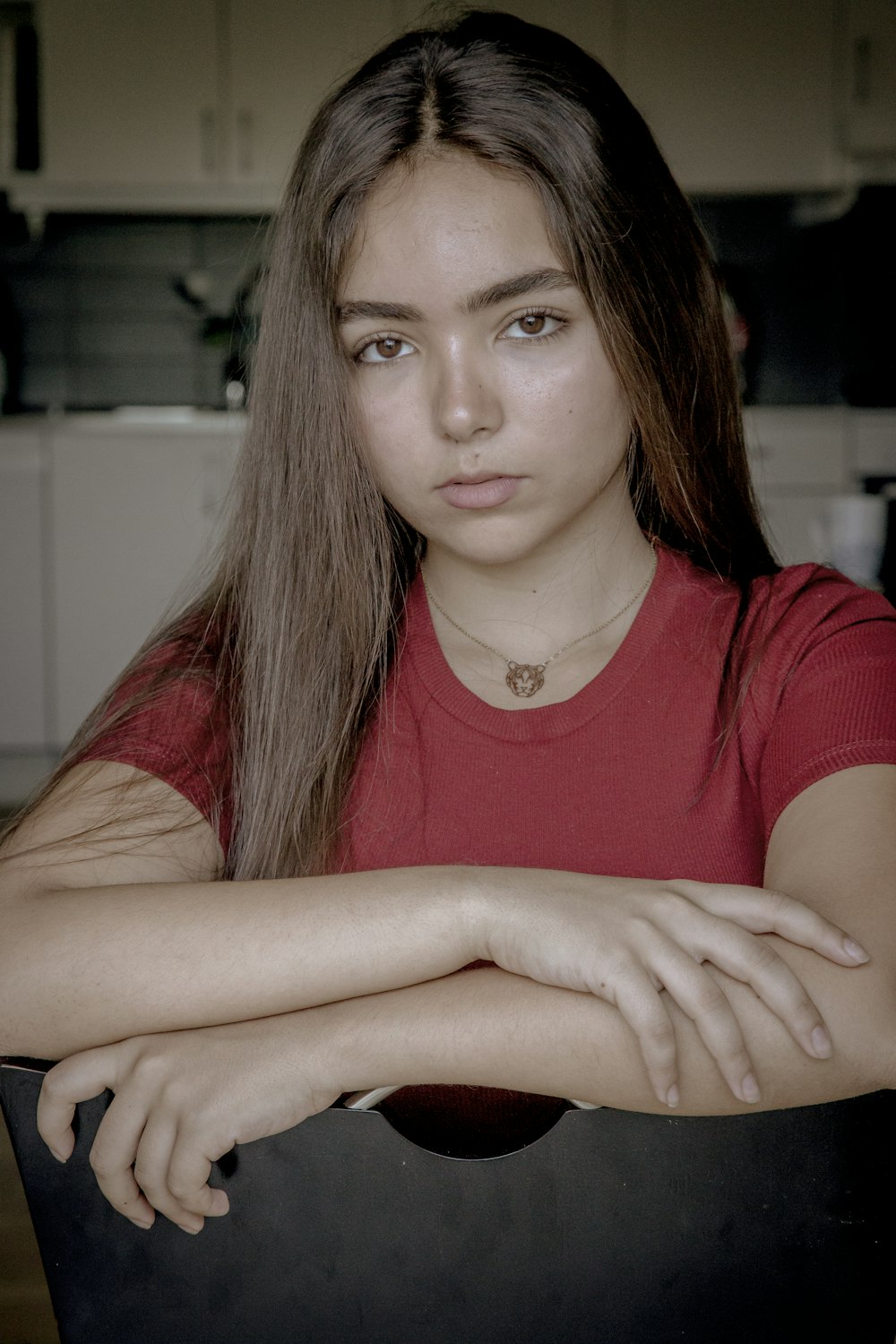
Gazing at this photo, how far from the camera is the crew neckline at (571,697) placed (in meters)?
1.05

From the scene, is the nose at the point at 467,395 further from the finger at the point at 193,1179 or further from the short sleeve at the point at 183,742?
the finger at the point at 193,1179

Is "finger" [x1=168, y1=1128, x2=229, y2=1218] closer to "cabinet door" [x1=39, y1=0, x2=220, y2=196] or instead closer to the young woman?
the young woman

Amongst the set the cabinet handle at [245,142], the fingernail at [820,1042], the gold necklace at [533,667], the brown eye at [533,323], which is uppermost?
the cabinet handle at [245,142]

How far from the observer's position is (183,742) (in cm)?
101

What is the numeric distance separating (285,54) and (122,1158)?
377cm

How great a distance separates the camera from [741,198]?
421cm

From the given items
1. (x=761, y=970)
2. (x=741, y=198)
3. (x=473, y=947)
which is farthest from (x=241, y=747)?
(x=741, y=198)

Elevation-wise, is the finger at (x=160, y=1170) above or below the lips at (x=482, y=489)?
below

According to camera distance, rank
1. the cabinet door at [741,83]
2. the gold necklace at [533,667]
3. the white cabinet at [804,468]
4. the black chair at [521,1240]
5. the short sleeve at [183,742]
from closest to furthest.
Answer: the black chair at [521,1240] < the short sleeve at [183,742] < the gold necklace at [533,667] < the white cabinet at [804,468] < the cabinet door at [741,83]

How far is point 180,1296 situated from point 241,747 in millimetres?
505

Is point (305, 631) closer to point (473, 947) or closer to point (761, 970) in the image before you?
point (473, 947)

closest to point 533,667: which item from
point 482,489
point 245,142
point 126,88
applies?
point 482,489

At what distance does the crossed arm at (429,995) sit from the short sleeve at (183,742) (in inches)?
6.8

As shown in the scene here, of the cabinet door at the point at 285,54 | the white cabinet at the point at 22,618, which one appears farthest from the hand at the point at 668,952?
the cabinet door at the point at 285,54
